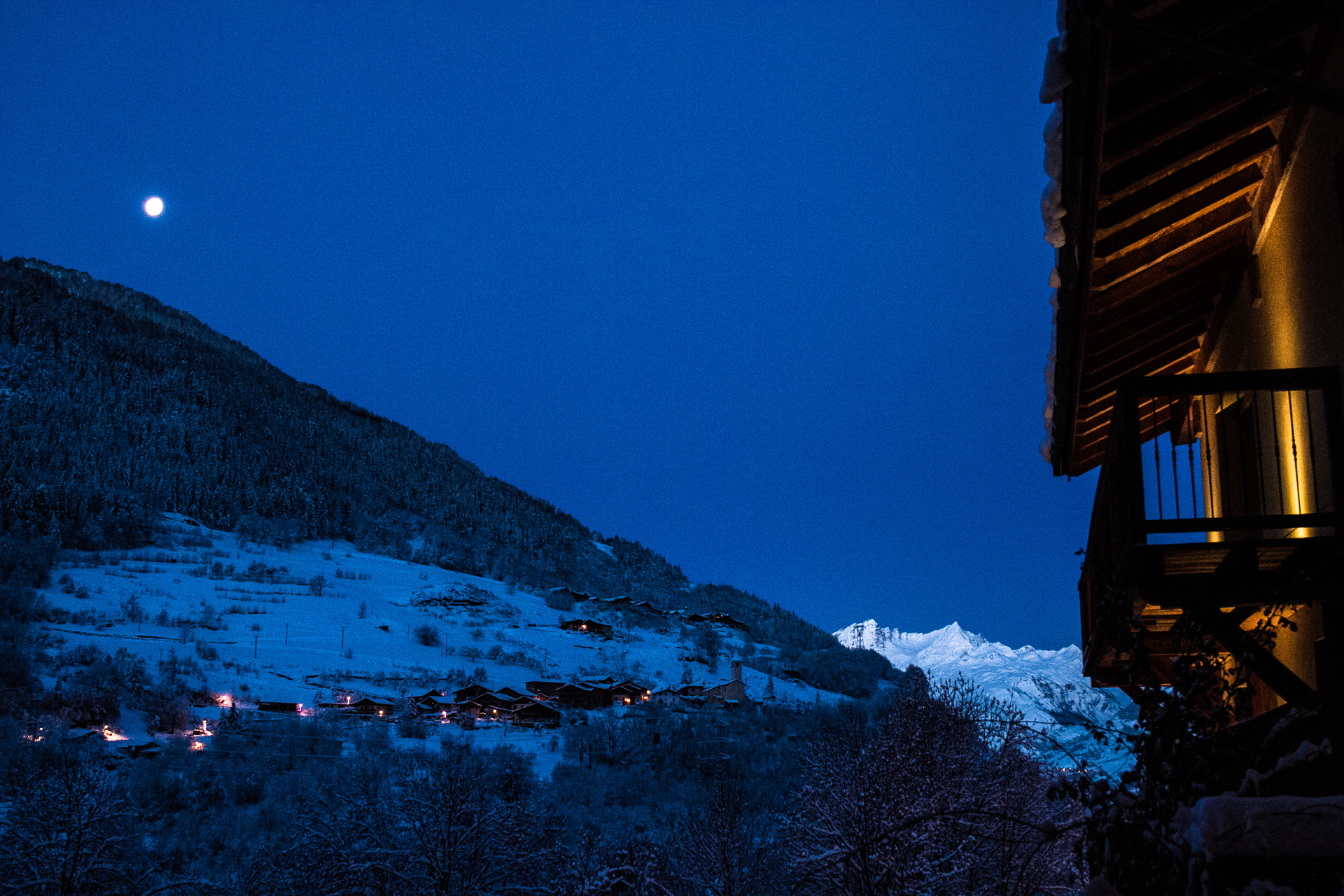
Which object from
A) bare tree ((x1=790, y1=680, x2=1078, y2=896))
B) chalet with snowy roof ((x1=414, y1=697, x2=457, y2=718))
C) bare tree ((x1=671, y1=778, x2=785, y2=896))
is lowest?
bare tree ((x1=671, y1=778, x2=785, y2=896))

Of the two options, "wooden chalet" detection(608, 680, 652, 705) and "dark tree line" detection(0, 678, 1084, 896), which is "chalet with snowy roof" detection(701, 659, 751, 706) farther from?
"dark tree line" detection(0, 678, 1084, 896)

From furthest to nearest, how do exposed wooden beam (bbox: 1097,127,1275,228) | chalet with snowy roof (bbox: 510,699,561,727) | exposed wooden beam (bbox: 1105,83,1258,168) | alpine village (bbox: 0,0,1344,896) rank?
chalet with snowy roof (bbox: 510,699,561,727), exposed wooden beam (bbox: 1097,127,1275,228), exposed wooden beam (bbox: 1105,83,1258,168), alpine village (bbox: 0,0,1344,896)

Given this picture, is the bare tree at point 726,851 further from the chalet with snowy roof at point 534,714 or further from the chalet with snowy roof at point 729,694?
the chalet with snowy roof at point 729,694

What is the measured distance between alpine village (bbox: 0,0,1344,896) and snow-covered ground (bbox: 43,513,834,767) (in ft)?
1.05

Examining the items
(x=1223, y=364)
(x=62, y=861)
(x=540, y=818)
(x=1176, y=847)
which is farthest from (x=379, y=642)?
(x=1176, y=847)

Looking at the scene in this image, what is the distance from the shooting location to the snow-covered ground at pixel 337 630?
136 ft

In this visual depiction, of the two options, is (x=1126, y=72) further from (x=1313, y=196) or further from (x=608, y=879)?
(x=608, y=879)

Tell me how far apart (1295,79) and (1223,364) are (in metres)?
5.31

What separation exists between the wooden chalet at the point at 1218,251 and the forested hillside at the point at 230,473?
5264 cm

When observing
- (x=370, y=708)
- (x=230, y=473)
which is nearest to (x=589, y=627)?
(x=370, y=708)

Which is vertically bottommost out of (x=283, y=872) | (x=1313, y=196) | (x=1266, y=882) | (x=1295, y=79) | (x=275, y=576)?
(x=283, y=872)

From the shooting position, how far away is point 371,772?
2991 cm

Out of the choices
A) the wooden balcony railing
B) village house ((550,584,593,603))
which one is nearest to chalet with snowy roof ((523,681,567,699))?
village house ((550,584,593,603))

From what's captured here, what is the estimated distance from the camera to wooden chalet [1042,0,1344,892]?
4668 millimetres
